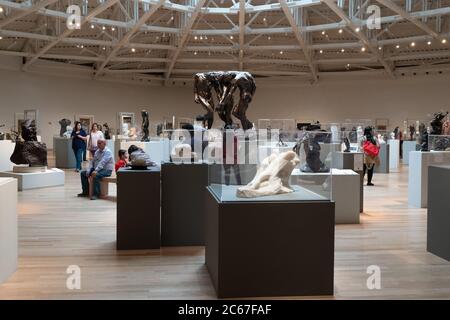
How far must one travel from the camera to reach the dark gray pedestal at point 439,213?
6020 millimetres

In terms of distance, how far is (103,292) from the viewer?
475 cm

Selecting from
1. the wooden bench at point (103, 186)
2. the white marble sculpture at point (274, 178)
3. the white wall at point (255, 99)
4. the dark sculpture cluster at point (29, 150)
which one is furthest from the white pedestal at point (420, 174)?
the white wall at point (255, 99)

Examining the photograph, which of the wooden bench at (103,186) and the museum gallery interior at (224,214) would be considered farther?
the wooden bench at (103,186)

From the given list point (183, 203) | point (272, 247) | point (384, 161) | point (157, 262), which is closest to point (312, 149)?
point (183, 203)

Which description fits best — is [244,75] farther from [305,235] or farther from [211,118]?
[305,235]

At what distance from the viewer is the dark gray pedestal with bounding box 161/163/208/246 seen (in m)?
6.50

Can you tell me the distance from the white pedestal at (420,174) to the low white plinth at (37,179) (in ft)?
28.7

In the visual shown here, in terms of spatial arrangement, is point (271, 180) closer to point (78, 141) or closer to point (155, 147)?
point (78, 141)

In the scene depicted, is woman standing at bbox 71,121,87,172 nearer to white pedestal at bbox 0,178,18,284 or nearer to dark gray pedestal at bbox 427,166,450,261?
white pedestal at bbox 0,178,18,284

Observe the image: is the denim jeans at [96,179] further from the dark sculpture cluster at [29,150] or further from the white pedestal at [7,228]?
the white pedestal at [7,228]

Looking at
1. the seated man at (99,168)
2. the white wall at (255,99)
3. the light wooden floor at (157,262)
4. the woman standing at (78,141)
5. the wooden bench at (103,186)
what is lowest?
the light wooden floor at (157,262)

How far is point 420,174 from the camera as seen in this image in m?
10.3

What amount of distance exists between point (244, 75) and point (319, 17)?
60.2 ft

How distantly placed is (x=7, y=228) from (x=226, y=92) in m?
3.87
